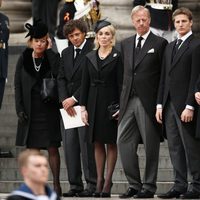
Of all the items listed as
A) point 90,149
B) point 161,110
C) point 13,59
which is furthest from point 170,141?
point 13,59

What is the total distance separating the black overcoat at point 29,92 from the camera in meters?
15.0

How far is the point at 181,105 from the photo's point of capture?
1385 centimetres

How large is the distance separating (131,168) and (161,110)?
0.74m

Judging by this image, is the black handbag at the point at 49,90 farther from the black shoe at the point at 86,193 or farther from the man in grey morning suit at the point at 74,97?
the black shoe at the point at 86,193

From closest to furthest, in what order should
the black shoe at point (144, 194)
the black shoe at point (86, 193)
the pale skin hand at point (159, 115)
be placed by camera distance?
1. the black shoe at point (144, 194)
2. the pale skin hand at point (159, 115)
3. the black shoe at point (86, 193)

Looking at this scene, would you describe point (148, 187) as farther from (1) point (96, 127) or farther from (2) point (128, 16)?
(2) point (128, 16)

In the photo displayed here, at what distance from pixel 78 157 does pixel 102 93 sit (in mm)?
933

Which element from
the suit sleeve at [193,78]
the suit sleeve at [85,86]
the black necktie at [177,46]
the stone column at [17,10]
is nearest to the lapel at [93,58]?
the suit sleeve at [85,86]

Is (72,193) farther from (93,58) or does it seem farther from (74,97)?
(93,58)

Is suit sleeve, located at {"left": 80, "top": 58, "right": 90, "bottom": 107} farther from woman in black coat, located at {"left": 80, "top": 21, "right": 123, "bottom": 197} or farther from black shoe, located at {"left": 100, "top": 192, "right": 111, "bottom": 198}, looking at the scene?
black shoe, located at {"left": 100, "top": 192, "right": 111, "bottom": 198}

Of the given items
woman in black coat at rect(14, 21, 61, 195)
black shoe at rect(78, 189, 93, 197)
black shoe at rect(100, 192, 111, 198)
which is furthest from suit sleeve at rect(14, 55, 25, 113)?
black shoe at rect(100, 192, 111, 198)

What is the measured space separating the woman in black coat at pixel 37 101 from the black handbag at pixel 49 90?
0.27 feet

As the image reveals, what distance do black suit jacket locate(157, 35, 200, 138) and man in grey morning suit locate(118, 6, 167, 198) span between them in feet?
0.65

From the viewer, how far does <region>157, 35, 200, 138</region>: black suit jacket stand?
45.4ft
